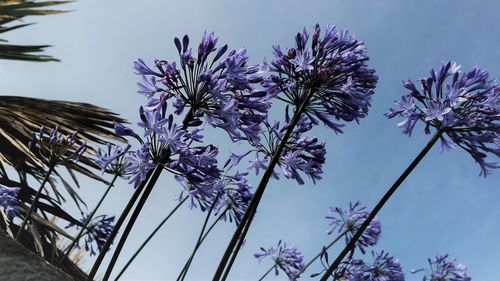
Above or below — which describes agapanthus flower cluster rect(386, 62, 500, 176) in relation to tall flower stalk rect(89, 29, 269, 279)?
above

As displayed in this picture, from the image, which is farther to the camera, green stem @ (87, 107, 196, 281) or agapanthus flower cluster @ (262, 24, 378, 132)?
agapanthus flower cluster @ (262, 24, 378, 132)

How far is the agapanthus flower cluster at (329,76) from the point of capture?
7.03ft

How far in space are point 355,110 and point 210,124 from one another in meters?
0.66

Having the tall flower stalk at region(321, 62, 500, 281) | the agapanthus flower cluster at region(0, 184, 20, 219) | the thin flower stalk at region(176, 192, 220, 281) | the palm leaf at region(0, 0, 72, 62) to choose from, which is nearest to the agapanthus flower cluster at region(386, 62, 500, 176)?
the tall flower stalk at region(321, 62, 500, 281)

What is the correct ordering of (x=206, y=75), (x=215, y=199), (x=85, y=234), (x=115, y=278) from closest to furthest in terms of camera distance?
(x=206, y=75)
(x=115, y=278)
(x=215, y=199)
(x=85, y=234)

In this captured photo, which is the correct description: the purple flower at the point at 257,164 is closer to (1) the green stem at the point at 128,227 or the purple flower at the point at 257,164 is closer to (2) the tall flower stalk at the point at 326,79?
(2) the tall flower stalk at the point at 326,79

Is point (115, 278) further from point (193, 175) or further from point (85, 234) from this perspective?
point (85, 234)

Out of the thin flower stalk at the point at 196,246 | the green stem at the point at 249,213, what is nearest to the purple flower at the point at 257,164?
the thin flower stalk at the point at 196,246

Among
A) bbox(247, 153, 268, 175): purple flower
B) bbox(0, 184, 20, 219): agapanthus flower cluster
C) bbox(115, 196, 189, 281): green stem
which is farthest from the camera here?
bbox(0, 184, 20, 219): agapanthus flower cluster

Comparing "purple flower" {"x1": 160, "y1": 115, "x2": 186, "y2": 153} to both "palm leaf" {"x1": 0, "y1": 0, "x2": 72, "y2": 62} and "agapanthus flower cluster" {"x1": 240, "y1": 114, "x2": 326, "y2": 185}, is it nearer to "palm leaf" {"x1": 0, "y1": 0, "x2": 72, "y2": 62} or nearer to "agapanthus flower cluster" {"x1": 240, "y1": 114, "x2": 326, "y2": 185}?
"agapanthus flower cluster" {"x1": 240, "y1": 114, "x2": 326, "y2": 185}

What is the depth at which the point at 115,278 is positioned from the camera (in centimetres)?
207

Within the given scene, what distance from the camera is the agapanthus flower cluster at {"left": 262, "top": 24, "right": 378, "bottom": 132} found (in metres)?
2.14

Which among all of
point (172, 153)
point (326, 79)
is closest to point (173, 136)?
point (172, 153)

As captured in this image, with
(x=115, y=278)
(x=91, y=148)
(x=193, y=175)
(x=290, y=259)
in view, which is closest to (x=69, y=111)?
(x=91, y=148)
